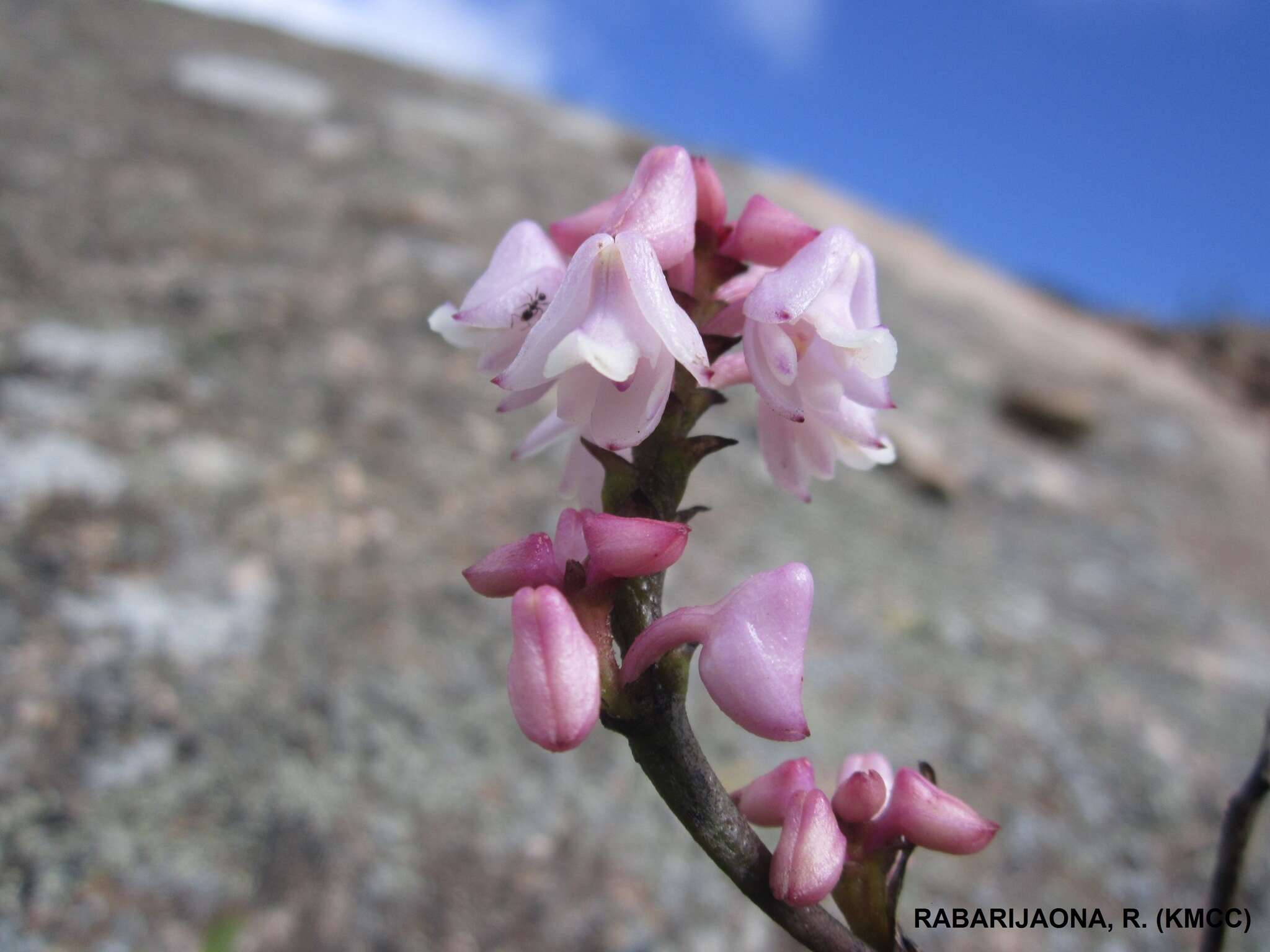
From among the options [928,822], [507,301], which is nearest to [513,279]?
[507,301]

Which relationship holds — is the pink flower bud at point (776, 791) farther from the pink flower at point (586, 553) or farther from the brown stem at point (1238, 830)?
the brown stem at point (1238, 830)

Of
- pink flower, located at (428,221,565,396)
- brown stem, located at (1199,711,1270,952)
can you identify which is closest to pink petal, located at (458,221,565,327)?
pink flower, located at (428,221,565,396)

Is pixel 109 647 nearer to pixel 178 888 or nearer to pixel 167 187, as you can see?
pixel 178 888

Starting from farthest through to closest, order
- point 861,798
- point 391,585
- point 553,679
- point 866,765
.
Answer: point 391,585
point 866,765
point 861,798
point 553,679

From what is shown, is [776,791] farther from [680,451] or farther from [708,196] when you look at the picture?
[708,196]

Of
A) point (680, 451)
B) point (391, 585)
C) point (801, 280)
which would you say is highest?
point (801, 280)

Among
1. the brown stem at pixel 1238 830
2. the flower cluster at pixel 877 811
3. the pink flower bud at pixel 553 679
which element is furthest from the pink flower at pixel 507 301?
the brown stem at pixel 1238 830

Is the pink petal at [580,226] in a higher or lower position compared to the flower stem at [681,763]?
higher
